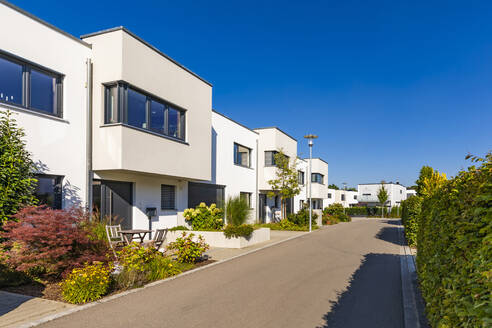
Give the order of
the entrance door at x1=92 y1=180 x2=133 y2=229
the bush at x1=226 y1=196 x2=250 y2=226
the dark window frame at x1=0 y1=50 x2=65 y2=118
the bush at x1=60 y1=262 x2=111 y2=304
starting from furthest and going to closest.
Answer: the bush at x1=226 y1=196 x2=250 y2=226, the entrance door at x1=92 y1=180 x2=133 y2=229, the dark window frame at x1=0 y1=50 x2=65 y2=118, the bush at x1=60 y1=262 x2=111 y2=304

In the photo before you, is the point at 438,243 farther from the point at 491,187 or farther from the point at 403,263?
the point at 403,263

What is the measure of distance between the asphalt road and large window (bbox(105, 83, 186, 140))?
18.0 feet

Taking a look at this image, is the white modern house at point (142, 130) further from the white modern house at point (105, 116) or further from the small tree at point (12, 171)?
the small tree at point (12, 171)

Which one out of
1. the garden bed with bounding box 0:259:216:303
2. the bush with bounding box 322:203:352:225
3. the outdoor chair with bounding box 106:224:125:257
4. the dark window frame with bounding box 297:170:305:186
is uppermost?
the dark window frame with bounding box 297:170:305:186

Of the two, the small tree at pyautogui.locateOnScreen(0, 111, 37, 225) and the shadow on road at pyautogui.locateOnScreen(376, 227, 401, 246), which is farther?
the shadow on road at pyautogui.locateOnScreen(376, 227, 401, 246)

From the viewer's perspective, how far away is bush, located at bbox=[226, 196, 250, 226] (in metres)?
15.7

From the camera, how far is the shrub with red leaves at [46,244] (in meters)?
6.78

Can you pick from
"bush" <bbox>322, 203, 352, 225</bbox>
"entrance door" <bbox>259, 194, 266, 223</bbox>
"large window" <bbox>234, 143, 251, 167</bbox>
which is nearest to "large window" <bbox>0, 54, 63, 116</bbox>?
"large window" <bbox>234, 143, 251, 167</bbox>

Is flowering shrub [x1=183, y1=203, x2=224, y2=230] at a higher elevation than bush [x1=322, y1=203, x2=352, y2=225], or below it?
higher

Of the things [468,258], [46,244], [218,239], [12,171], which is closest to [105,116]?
[12,171]

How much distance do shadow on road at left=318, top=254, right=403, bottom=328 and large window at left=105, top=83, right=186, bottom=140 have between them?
809 centimetres

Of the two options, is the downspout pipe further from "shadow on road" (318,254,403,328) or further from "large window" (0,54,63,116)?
"shadow on road" (318,254,403,328)

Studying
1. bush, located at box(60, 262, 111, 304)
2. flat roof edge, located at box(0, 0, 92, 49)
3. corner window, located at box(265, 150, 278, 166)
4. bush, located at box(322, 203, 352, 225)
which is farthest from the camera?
bush, located at box(322, 203, 352, 225)

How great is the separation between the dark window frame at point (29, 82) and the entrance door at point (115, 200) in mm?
2624
